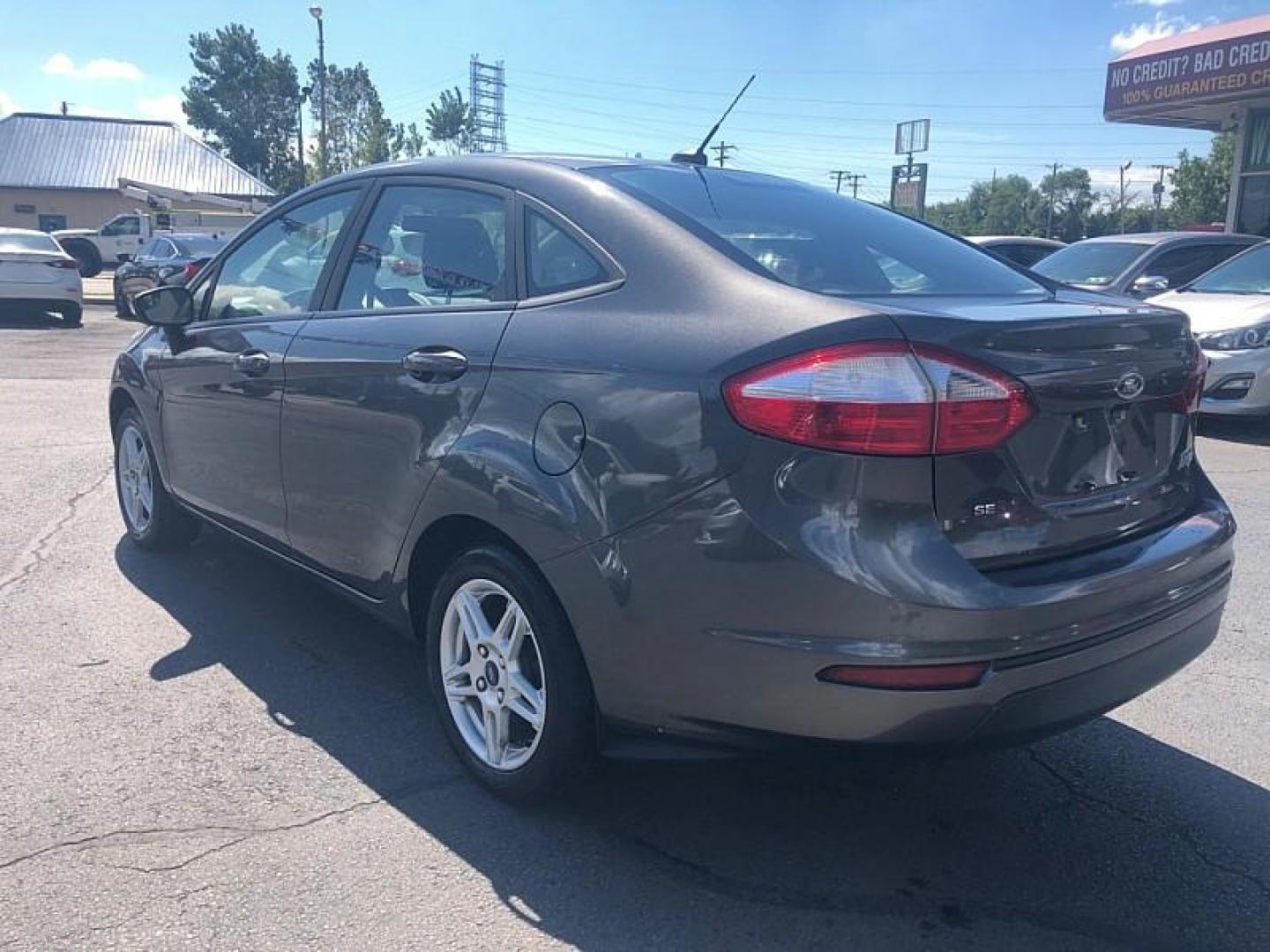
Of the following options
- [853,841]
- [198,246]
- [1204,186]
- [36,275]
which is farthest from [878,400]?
[1204,186]

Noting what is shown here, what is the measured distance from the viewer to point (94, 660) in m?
4.01

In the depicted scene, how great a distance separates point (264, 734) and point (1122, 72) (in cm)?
2161

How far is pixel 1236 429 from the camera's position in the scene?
31.7 feet

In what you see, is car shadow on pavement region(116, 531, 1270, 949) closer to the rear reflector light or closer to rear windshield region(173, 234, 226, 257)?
the rear reflector light

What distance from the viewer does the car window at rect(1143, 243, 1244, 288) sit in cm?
1138

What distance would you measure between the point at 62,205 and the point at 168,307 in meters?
57.4

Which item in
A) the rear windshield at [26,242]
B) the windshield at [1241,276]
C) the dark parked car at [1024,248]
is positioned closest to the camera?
the windshield at [1241,276]

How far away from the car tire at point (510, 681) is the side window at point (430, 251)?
81cm

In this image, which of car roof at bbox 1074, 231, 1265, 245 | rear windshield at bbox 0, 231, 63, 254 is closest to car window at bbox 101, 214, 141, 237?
rear windshield at bbox 0, 231, 63, 254

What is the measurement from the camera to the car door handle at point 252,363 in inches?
153

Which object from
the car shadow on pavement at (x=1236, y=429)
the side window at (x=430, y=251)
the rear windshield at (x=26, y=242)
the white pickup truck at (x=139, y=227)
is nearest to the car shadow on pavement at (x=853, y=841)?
the side window at (x=430, y=251)

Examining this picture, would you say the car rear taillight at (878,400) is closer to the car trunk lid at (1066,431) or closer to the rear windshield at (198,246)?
the car trunk lid at (1066,431)

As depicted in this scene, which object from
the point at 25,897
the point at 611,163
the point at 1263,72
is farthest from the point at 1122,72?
the point at 25,897

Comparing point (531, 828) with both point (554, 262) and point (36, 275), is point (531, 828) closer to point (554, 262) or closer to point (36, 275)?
point (554, 262)
